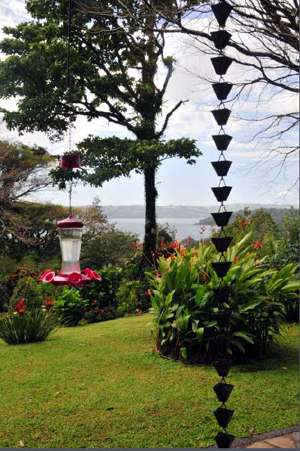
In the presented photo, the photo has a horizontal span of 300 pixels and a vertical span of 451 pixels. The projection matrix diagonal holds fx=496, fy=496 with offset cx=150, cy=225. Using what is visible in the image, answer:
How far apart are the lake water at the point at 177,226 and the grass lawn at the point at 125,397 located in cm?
128

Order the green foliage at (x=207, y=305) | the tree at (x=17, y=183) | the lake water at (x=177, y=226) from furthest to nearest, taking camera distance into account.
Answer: the lake water at (x=177, y=226) < the tree at (x=17, y=183) < the green foliage at (x=207, y=305)

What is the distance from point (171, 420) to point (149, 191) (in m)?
2.64

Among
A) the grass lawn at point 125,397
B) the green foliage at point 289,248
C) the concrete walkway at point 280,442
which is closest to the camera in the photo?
the concrete walkway at point 280,442

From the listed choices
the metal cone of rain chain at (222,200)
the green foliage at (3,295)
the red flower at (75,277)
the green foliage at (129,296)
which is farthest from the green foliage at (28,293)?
the metal cone of rain chain at (222,200)

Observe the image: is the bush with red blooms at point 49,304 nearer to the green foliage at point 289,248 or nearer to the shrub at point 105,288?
the shrub at point 105,288

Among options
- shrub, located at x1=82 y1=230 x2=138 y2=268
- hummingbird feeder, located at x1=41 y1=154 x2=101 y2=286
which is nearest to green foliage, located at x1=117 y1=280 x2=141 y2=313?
shrub, located at x1=82 y1=230 x2=138 y2=268

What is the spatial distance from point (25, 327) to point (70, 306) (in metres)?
0.85

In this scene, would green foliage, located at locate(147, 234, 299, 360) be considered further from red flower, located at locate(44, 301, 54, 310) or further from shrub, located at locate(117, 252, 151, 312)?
shrub, located at locate(117, 252, 151, 312)

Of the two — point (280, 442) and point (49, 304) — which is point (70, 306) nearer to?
point (49, 304)

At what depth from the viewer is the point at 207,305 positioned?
3.04m

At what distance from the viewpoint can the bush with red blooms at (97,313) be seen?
15.5 ft

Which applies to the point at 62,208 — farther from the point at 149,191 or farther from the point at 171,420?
the point at 171,420

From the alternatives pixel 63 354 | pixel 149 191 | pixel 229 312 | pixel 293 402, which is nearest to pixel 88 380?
pixel 63 354

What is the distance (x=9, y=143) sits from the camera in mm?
4312
